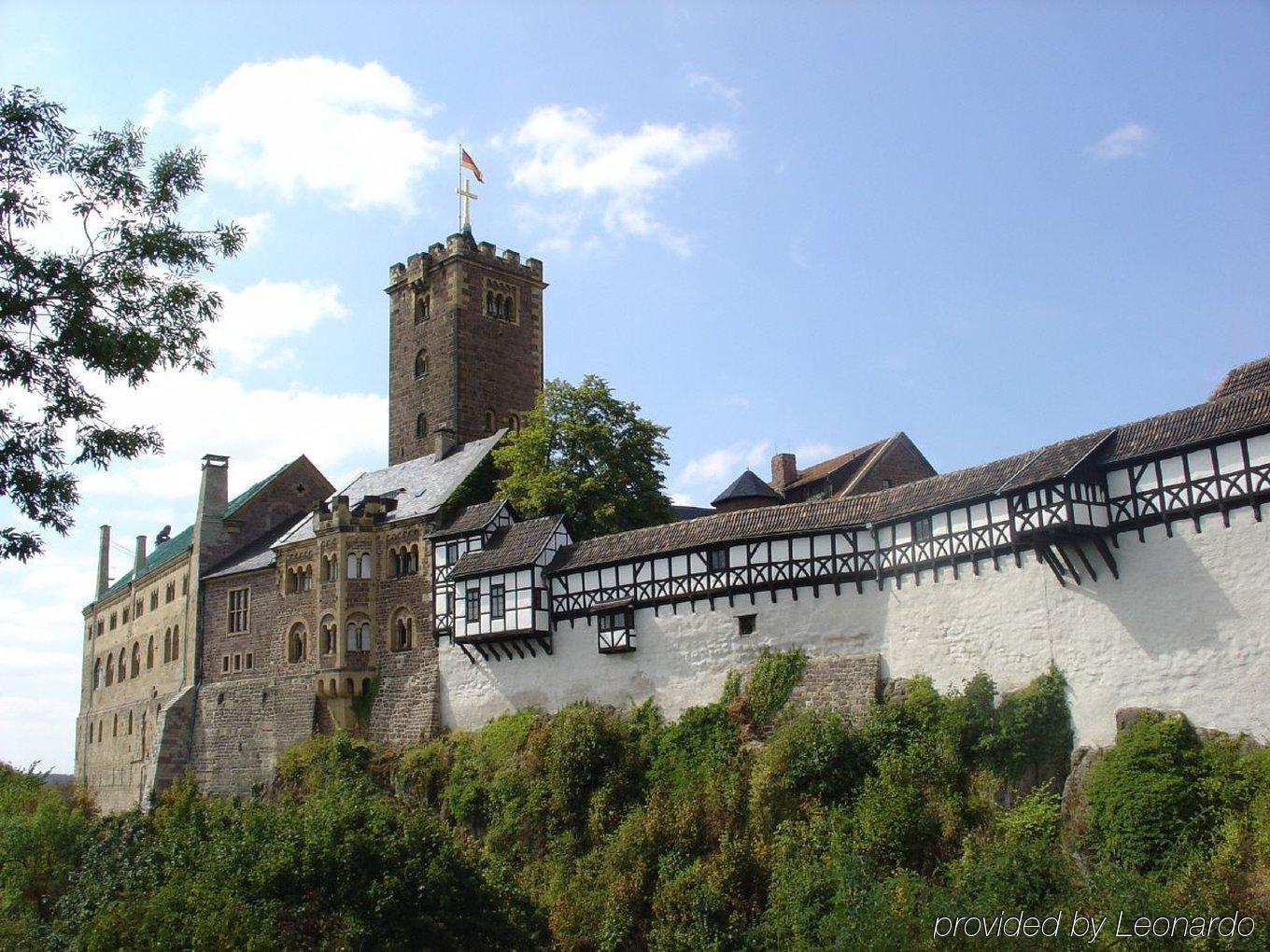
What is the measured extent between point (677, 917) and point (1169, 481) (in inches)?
544

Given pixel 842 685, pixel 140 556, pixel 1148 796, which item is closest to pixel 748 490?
pixel 842 685

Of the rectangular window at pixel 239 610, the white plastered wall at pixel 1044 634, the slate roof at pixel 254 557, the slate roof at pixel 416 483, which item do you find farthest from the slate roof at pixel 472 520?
the rectangular window at pixel 239 610

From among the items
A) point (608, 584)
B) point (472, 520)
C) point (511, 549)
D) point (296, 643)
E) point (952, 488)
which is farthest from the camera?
point (296, 643)

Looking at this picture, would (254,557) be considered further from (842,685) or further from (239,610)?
(842,685)

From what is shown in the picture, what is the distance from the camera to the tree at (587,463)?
42062 millimetres

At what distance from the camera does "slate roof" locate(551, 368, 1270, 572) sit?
25.8m

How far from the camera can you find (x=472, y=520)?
136ft

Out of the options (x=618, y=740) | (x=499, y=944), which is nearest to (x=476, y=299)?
(x=618, y=740)

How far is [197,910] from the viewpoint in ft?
67.3

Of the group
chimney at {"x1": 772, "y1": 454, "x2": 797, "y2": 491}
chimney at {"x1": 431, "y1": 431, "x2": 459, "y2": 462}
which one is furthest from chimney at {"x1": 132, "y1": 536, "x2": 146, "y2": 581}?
chimney at {"x1": 772, "y1": 454, "x2": 797, "y2": 491}

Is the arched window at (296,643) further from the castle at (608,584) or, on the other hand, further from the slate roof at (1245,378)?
the slate roof at (1245,378)

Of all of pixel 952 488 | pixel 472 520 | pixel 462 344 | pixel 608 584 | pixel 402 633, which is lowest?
pixel 402 633

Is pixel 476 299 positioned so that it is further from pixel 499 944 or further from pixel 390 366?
pixel 499 944

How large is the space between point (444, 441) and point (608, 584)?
1506 cm
